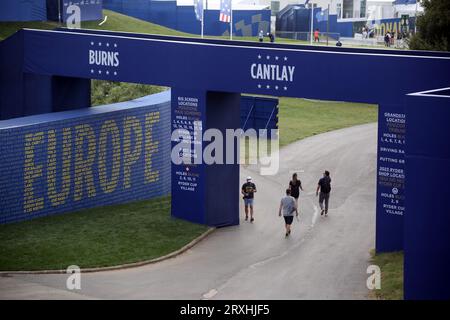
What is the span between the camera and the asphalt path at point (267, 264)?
20.0 metres

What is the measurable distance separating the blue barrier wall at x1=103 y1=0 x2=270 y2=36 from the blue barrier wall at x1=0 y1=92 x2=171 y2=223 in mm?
44628

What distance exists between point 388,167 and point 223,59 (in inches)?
191

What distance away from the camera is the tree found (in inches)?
1329

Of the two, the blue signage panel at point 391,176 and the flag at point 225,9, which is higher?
the flag at point 225,9

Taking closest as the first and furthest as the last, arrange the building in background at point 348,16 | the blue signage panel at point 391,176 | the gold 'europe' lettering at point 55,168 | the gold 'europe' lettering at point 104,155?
the blue signage panel at point 391,176, the gold 'europe' lettering at point 55,168, the gold 'europe' lettering at point 104,155, the building in background at point 348,16

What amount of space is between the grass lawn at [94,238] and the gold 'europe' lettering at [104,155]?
62cm

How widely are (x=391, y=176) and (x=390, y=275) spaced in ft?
8.45

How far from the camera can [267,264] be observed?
73.4 feet

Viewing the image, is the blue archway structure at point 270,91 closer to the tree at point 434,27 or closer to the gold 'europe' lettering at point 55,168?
the gold 'europe' lettering at point 55,168

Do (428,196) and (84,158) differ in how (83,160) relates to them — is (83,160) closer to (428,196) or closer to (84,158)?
(84,158)

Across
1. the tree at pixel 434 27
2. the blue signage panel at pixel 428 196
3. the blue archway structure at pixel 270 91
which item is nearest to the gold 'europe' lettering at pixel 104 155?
the blue archway structure at pixel 270 91

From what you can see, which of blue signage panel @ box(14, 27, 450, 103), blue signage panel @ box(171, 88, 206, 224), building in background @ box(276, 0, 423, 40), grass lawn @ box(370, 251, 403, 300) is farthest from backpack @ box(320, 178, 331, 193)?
building in background @ box(276, 0, 423, 40)

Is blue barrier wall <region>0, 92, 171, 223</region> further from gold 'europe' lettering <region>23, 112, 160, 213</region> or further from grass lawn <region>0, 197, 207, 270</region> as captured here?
grass lawn <region>0, 197, 207, 270</region>
